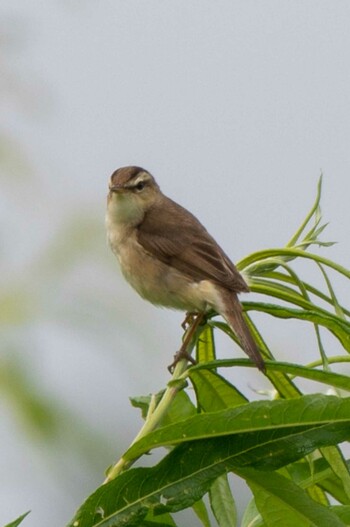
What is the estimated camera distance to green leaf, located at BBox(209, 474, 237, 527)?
1.72m

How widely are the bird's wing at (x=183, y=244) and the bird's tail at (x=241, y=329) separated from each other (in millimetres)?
379

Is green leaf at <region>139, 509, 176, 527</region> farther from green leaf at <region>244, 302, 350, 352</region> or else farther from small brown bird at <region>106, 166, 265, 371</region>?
small brown bird at <region>106, 166, 265, 371</region>

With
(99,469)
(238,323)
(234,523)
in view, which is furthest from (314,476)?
Answer: (99,469)

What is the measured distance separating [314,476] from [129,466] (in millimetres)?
372

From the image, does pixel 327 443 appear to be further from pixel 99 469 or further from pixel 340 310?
pixel 99 469

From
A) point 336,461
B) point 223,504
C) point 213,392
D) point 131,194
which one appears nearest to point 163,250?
point 131,194

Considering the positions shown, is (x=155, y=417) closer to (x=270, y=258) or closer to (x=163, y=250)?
(x=270, y=258)

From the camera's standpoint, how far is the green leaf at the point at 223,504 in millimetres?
1722

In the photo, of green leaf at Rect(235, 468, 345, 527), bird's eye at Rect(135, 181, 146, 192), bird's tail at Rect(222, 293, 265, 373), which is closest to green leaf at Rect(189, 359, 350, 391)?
bird's tail at Rect(222, 293, 265, 373)

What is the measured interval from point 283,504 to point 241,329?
503mm

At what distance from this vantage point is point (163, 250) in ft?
11.3

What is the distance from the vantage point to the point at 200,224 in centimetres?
354

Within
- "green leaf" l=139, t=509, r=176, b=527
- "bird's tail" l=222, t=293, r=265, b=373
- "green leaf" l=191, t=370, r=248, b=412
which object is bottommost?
"green leaf" l=139, t=509, r=176, b=527

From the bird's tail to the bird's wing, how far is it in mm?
379
